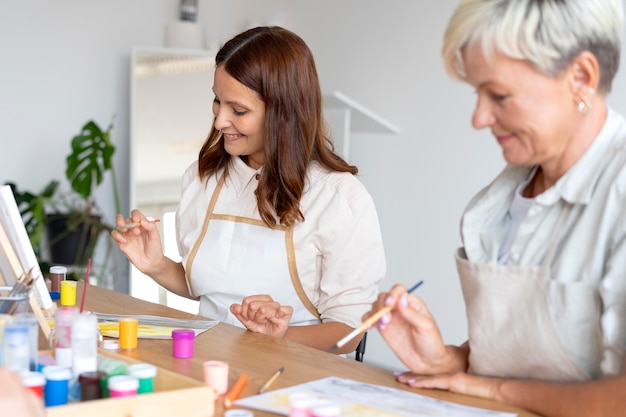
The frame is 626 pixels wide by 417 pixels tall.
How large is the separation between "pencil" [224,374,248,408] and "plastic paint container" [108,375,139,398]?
19 centimetres

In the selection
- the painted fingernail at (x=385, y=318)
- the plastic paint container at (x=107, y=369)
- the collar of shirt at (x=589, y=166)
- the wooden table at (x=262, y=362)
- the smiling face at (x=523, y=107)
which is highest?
the smiling face at (x=523, y=107)

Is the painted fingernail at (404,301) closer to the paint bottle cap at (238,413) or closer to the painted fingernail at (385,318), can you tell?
the painted fingernail at (385,318)

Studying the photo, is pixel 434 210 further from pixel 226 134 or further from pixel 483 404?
pixel 483 404

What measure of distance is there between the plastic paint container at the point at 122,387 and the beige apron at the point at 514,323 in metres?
0.67

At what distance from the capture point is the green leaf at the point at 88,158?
529cm

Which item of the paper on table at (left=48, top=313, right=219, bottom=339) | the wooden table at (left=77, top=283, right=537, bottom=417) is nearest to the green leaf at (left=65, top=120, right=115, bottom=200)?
the paper on table at (left=48, top=313, right=219, bottom=339)

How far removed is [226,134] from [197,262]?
15.1 inches

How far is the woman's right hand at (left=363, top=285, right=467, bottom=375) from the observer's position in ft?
5.77

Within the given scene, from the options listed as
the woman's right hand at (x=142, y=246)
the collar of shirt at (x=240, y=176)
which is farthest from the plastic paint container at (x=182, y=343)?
the collar of shirt at (x=240, y=176)

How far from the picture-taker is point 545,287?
1662mm

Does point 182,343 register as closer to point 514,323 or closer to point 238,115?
point 514,323

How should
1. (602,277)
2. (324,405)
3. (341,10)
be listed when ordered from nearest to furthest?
(324,405), (602,277), (341,10)

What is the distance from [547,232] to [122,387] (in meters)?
0.81

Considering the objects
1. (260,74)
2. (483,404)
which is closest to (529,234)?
(483,404)
